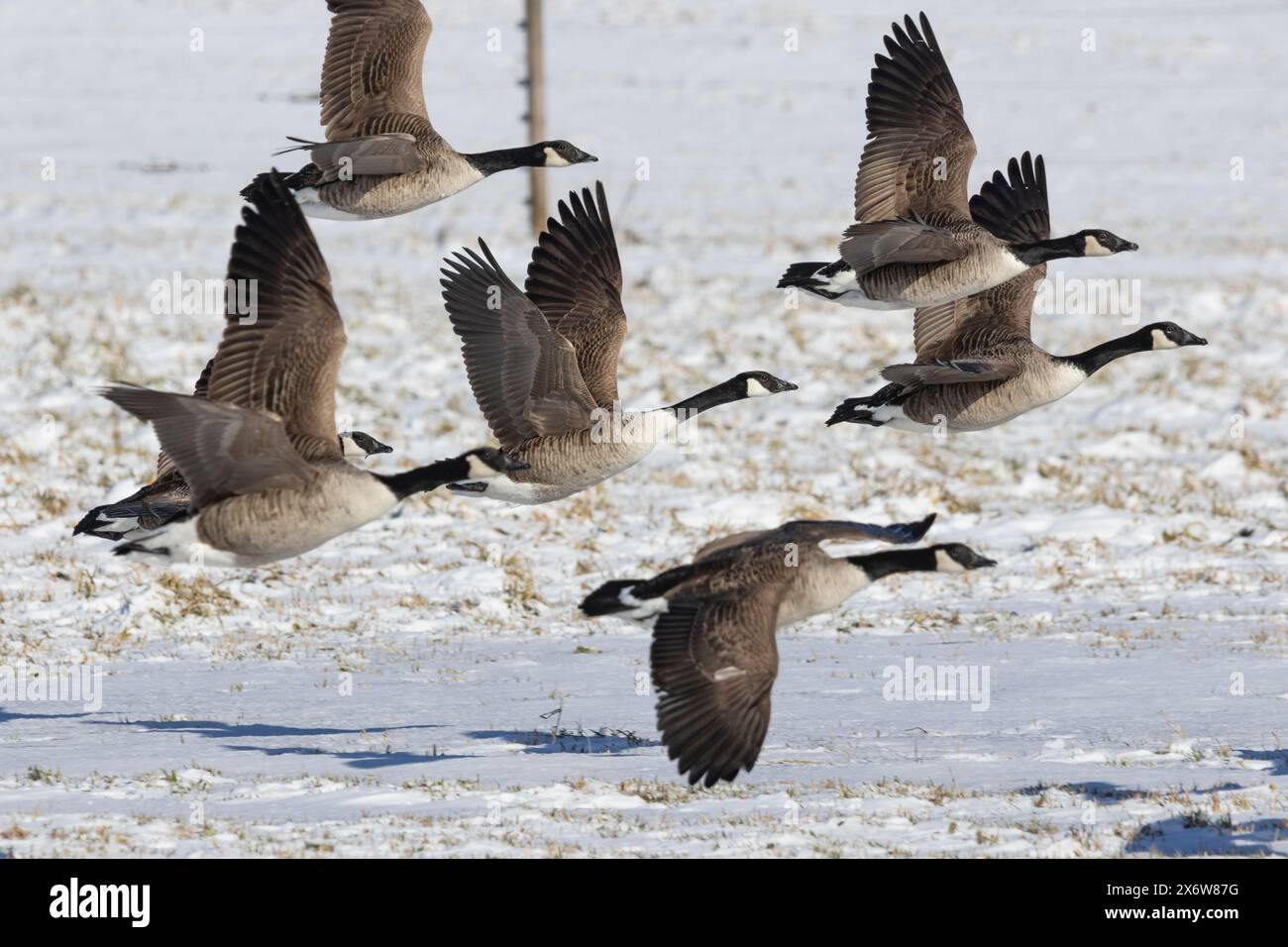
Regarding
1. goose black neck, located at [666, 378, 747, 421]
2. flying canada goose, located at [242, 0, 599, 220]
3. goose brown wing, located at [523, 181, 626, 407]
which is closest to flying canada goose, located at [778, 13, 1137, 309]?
goose black neck, located at [666, 378, 747, 421]

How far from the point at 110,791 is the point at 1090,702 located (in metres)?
5.03

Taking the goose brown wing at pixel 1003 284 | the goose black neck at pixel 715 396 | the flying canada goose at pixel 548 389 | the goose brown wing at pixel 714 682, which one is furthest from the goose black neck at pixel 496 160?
the goose brown wing at pixel 714 682

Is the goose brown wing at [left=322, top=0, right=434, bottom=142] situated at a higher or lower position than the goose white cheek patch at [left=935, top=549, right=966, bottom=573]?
higher

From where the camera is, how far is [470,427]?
16.4 metres

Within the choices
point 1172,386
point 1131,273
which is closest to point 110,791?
point 1172,386

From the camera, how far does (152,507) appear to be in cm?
874

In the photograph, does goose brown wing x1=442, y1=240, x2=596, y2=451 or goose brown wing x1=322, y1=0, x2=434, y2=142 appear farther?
goose brown wing x1=322, y1=0, x2=434, y2=142

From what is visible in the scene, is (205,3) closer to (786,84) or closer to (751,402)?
(786,84)

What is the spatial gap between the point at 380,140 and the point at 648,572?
4.87 meters

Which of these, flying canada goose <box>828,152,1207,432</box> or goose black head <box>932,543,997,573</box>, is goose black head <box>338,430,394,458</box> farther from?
goose black head <box>932,543,997,573</box>

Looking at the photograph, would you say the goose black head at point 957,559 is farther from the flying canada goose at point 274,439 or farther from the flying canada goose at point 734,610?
the flying canada goose at point 274,439

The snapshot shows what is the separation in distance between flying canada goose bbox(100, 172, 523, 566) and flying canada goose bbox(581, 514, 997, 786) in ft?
3.08

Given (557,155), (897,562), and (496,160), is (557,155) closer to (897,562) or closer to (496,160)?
(496,160)

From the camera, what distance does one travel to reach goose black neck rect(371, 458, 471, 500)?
23.4 ft
